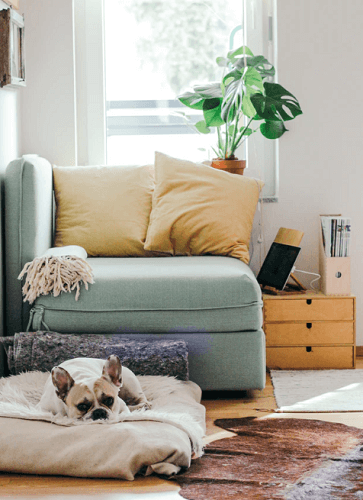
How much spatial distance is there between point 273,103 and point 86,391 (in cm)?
184

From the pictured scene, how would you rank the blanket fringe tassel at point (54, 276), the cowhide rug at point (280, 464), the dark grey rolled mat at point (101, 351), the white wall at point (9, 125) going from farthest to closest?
the white wall at point (9, 125) → the blanket fringe tassel at point (54, 276) → the dark grey rolled mat at point (101, 351) → the cowhide rug at point (280, 464)

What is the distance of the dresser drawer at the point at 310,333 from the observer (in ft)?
9.85

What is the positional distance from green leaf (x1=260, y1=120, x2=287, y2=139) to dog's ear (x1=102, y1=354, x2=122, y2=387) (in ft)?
5.55

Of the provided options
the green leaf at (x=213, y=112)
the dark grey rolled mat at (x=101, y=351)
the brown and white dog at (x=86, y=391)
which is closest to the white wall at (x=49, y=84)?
the green leaf at (x=213, y=112)

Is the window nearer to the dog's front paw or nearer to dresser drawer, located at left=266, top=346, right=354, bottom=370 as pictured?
dresser drawer, located at left=266, top=346, right=354, bottom=370

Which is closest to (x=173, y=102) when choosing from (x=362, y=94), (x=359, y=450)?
(x=362, y=94)

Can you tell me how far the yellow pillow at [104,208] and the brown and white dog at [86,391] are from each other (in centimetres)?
101

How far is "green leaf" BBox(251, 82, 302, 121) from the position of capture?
10.4 ft

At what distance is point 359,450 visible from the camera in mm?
1987

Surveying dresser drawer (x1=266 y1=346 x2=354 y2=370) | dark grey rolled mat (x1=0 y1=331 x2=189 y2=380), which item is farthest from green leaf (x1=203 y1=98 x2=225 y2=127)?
dark grey rolled mat (x1=0 y1=331 x2=189 y2=380)

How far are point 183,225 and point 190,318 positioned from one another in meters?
0.64

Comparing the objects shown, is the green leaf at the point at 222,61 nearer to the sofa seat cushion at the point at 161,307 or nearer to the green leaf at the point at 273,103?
the green leaf at the point at 273,103

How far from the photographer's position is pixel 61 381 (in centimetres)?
195

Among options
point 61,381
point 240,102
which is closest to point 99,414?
point 61,381
